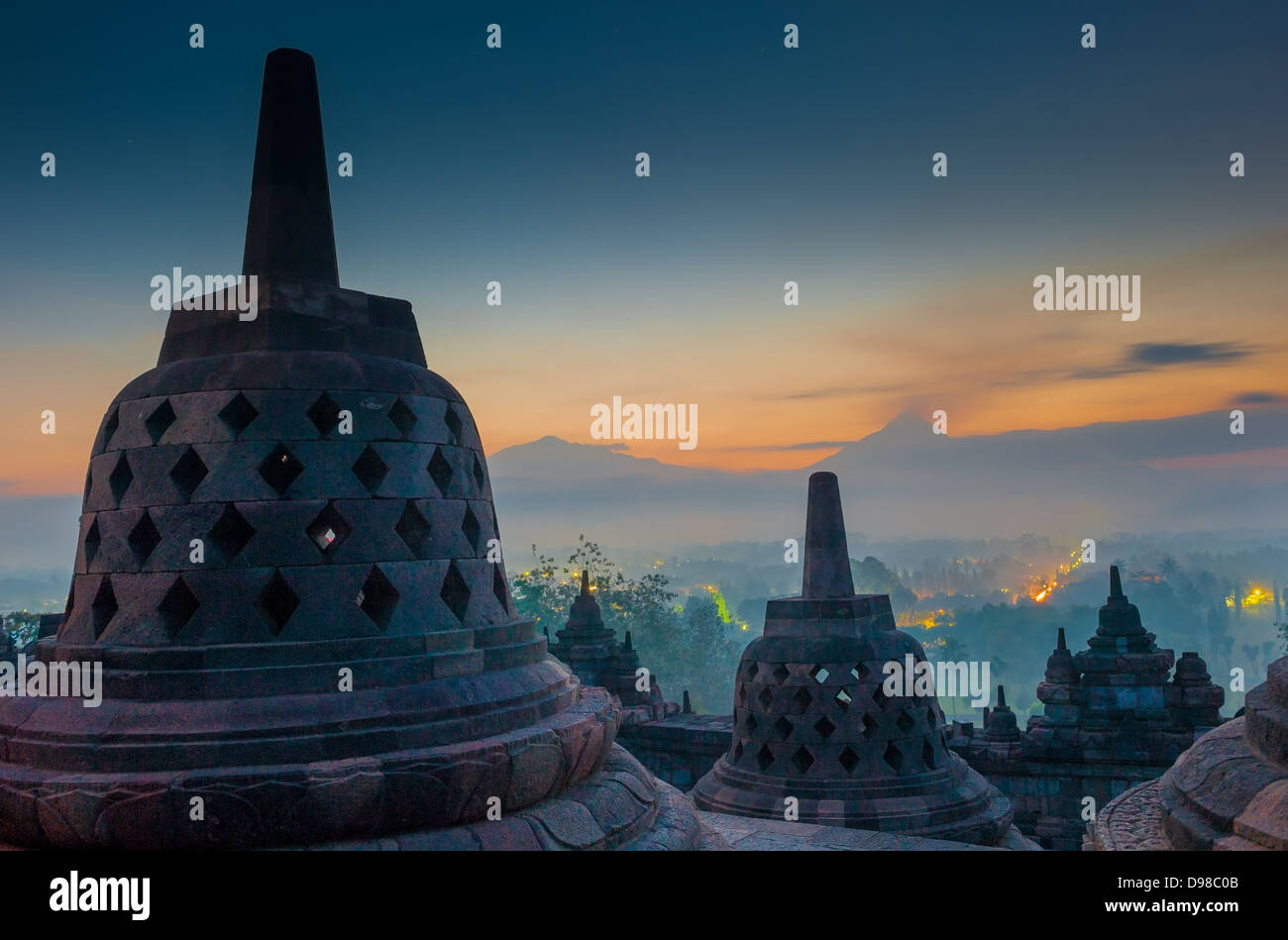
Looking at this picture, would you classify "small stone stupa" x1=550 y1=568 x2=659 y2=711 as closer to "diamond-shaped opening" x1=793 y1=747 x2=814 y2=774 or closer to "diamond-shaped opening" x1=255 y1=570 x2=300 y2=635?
"diamond-shaped opening" x1=793 y1=747 x2=814 y2=774

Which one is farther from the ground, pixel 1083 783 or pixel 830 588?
pixel 830 588

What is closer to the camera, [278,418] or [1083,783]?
[278,418]

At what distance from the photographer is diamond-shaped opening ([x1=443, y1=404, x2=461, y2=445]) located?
5.93 meters

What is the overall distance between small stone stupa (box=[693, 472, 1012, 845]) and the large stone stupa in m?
6.58

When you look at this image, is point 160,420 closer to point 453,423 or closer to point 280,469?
point 280,469

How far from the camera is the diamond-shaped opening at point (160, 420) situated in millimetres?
5340

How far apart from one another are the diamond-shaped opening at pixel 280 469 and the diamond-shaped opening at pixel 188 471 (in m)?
0.33

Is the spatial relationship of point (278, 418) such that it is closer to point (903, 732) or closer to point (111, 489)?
point (111, 489)

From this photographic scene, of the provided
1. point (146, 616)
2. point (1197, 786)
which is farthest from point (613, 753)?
point (1197, 786)

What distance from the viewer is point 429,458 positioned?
5664 millimetres

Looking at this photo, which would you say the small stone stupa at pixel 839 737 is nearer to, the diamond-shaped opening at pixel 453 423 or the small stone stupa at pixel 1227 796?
the small stone stupa at pixel 1227 796

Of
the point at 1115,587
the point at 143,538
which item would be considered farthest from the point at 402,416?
the point at 1115,587

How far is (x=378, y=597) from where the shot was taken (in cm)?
525
